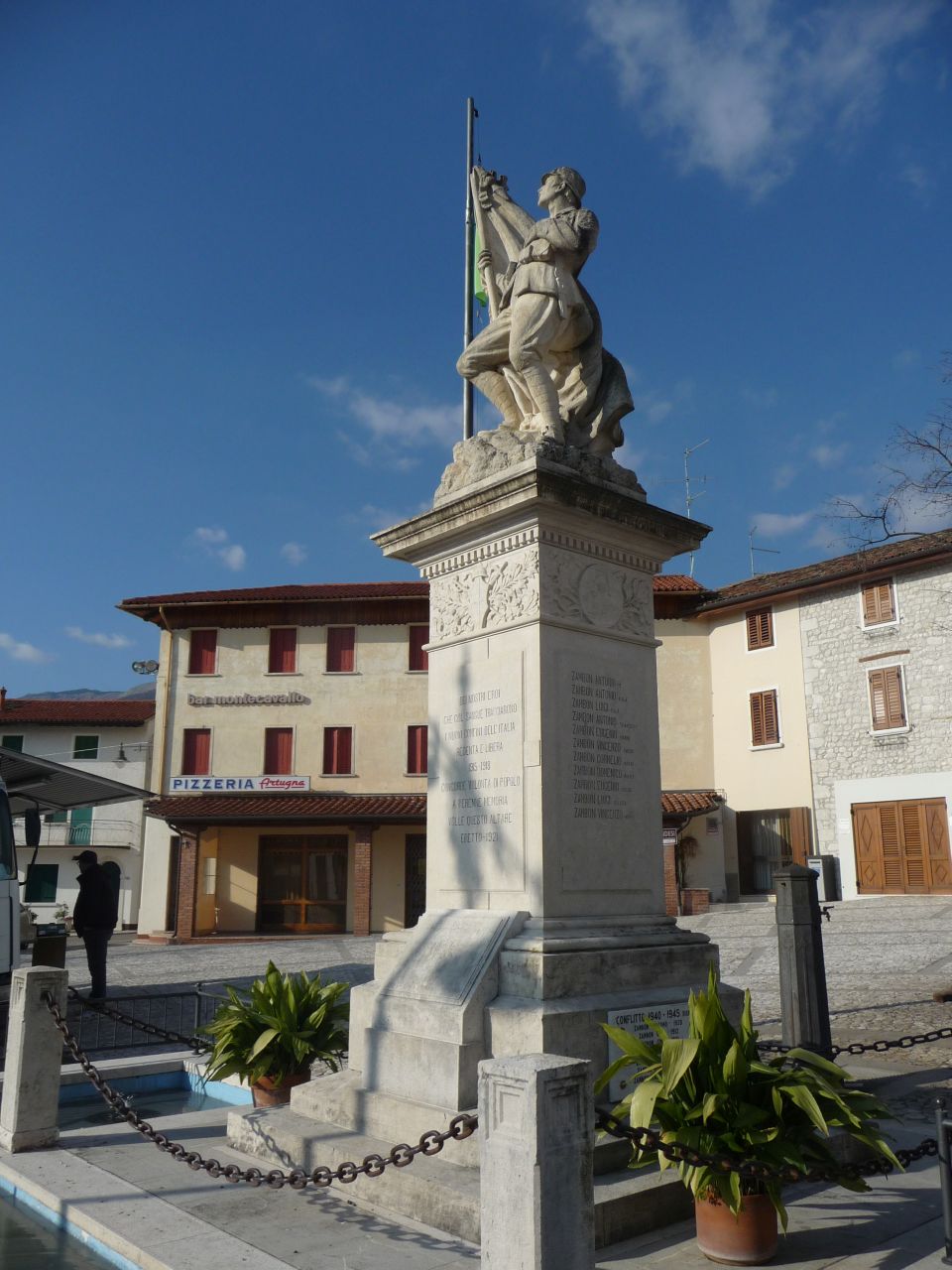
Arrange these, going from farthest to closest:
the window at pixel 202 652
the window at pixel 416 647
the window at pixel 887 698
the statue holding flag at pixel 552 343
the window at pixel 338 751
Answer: the window at pixel 202 652
the window at pixel 416 647
the window at pixel 338 751
the window at pixel 887 698
the statue holding flag at pixel 552 343

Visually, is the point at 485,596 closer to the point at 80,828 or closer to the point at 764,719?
the point at 764,719

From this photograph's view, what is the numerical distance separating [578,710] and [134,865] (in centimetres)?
3804

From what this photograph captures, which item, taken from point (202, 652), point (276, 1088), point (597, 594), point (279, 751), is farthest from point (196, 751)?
point (597, 594)

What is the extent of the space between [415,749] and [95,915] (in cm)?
2038

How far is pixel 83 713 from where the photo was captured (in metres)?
41.1

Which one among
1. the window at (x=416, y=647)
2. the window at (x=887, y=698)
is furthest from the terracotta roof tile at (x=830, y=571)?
the window at (x=416, y=647)

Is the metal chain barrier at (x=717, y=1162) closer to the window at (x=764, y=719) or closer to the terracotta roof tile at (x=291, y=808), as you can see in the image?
the terracotta roof tile at (x=291, y=808)

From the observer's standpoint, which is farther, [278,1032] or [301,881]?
[301,881]

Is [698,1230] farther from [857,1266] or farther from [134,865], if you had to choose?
[134,865]

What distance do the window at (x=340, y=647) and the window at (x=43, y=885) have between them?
16.1m

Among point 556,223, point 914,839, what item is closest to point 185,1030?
point 556,223

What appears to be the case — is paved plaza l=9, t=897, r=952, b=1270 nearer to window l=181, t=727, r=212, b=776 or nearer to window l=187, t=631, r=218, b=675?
window l=181, t=727, r=212, b=776

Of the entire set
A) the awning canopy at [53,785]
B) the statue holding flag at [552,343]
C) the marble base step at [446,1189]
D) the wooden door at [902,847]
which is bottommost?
the marble base step at [446,1189]

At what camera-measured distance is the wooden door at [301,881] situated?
32.2 meters
